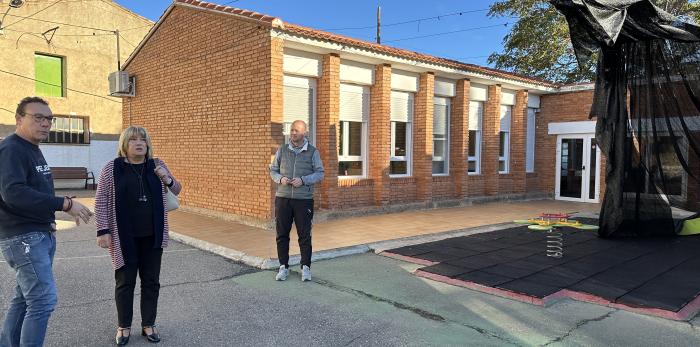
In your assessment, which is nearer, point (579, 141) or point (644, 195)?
point (644, 195)

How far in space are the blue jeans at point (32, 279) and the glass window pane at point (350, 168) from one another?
26.5 ft

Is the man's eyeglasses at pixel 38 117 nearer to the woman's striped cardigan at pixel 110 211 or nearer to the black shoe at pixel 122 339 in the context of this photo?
the woman's striped cardigan at pixel 110 211

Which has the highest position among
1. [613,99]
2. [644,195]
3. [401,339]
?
[613,99]

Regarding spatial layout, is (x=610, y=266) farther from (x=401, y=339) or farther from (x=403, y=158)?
(x=403, y=158)

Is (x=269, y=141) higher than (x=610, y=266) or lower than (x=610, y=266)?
higher

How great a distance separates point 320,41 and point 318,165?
4555mm

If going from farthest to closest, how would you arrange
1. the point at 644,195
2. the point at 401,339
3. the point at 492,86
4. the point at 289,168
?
the point at 492,86 → the point at 644,195 → the point at 289,168 → the point at 401,339

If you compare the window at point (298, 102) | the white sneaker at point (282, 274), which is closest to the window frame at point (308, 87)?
the window at point (298, 102)

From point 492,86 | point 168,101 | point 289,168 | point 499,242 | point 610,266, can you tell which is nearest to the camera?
point 289,168

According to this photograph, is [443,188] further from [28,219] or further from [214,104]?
[28,219]

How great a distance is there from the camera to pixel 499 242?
26.8 feet

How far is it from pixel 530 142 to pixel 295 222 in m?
12.7

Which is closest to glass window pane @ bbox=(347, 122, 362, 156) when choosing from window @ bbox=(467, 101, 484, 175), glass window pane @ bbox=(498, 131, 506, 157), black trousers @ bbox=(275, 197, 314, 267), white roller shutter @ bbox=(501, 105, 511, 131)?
window @ bbox=(467, 101, 484, 175)

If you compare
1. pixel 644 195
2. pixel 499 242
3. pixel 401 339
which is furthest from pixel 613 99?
pixel 401 339
